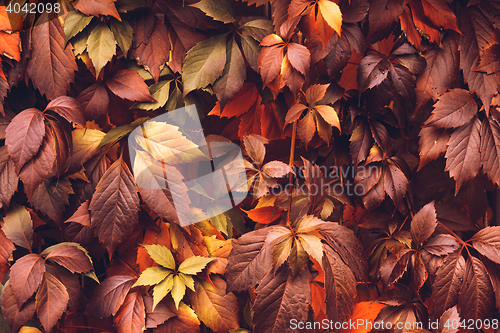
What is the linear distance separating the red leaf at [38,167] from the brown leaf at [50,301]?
0.72ft

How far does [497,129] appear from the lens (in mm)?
845

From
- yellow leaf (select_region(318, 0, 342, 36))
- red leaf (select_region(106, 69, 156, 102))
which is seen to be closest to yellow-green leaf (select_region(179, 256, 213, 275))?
red leaf (select_region(106, 69, 156, 102))

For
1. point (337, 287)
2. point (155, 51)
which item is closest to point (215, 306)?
point (337, 287)

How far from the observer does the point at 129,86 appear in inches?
33.9

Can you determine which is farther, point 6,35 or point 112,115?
point 112,115

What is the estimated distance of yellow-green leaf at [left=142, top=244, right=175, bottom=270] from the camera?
85cm

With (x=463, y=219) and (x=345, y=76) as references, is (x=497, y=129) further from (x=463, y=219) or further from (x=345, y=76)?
(x=345, y=76)

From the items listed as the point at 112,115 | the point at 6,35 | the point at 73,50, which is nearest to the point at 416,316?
the point at 112,115

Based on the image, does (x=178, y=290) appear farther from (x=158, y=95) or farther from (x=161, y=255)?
(x=158, y=95)

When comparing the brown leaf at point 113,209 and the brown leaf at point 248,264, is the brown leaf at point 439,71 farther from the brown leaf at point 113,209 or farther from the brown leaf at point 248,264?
the brown leaf at point 113,209

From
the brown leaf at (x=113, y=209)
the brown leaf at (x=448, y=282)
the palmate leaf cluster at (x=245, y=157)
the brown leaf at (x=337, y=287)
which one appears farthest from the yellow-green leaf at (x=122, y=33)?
the brown leaf at (x=448, y=282)

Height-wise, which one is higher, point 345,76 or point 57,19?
point 57,19

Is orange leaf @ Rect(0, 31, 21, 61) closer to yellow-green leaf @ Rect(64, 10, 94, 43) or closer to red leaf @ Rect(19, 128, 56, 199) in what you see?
yellow-green leaf @ Rect(64, 10, 94, 43)

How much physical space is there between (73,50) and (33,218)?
473 mm
